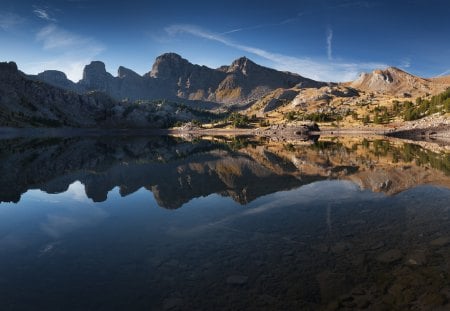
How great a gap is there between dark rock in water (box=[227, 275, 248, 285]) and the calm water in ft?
0.19

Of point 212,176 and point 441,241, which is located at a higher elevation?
point 212,176

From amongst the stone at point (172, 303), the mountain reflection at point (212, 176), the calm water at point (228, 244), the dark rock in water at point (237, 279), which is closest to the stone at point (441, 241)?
the calm water at point (228, 244)

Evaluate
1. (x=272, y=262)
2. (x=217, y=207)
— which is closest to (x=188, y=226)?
Answer: (x=217, y=207)

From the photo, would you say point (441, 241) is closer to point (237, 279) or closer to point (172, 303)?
point (237, 279)

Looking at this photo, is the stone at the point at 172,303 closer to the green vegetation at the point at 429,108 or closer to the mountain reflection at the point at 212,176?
the mountain reflection at the point at 212,176

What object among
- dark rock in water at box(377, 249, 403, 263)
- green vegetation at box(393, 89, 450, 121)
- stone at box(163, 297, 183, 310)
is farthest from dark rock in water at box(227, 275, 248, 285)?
green vegetation at box(393, 89, 450, 121)

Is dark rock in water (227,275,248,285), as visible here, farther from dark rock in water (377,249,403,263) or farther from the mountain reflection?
the mountain reflection

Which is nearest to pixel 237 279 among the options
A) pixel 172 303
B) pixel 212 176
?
pixel 172 303

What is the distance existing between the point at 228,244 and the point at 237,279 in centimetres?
588

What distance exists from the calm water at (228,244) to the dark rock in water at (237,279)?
0.19 feet

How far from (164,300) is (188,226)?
41.7ft

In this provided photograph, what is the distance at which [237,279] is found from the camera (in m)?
19.2

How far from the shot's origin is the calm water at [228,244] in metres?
17.4

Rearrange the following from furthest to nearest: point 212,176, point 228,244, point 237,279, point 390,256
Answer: point 212,176, point 228,244, point 390,256, point 237,279
